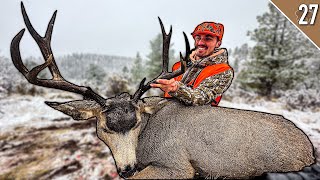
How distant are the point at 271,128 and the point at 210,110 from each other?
700mm

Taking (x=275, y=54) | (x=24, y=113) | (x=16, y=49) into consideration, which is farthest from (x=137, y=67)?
(x=16, y=49)

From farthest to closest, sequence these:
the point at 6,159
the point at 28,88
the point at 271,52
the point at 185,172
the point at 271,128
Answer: the point at 271,52, the point at 28,88, the point at 6,159, the point at 271,128, the point at 185,172

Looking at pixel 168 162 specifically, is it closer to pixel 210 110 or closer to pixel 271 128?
pixel 210 110

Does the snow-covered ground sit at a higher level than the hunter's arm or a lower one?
lower

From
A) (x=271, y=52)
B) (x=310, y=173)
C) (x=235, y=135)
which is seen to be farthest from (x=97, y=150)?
(x=271, y=52)

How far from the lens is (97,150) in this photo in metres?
5.73

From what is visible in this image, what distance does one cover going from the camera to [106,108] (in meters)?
3.07

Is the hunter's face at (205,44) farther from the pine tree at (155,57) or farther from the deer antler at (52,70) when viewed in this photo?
the pine tree at (155,57)

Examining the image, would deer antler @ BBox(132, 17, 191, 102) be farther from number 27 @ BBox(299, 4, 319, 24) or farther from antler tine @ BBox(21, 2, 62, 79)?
number 27 @ BBox(299, 4, 319, 24)

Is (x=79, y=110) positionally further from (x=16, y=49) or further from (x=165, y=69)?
(x=165, y=69)

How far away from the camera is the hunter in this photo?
3.17 meters

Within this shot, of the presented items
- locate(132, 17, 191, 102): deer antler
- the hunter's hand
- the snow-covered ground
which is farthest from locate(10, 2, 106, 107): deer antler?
the snow-covered ground

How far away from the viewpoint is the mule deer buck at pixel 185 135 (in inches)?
120

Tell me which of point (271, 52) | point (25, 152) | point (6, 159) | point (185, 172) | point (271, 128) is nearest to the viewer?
point (185, 172)
